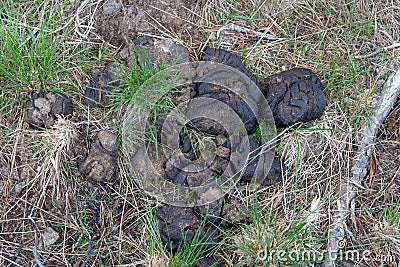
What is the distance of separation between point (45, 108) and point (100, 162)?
55cm

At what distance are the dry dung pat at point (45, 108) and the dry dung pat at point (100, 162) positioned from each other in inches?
13.4

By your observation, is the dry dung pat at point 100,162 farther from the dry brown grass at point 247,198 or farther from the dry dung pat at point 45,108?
the dry dung pat at point 45,108

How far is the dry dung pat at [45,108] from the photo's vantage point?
3191mm

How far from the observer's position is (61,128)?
3174mm

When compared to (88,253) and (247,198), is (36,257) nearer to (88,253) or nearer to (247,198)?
(88,253)

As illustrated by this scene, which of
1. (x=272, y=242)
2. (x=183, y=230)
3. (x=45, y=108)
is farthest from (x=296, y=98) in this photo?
(x=45, y=108)

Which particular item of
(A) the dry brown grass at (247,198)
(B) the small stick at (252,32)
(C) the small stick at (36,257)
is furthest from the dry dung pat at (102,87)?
(C) the small stick at (36,257)

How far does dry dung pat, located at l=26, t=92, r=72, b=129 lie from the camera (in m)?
3.19

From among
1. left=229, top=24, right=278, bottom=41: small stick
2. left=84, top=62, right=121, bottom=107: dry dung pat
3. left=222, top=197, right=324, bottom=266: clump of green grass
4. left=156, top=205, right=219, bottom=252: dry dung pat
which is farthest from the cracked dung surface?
left=84, top=62, right=121, bottom=107: dry dung pat

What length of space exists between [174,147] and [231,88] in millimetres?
580

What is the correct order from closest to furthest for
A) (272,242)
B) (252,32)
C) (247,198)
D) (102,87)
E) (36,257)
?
(272,242), (36,257), (247,198), (102,87), (252,32)

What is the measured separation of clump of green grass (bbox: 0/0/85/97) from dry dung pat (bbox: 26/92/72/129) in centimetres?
7

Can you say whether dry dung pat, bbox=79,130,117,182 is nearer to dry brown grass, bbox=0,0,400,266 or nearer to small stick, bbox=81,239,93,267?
dry brown grass, bbox=0,0,400,266

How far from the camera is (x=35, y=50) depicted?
320cm
